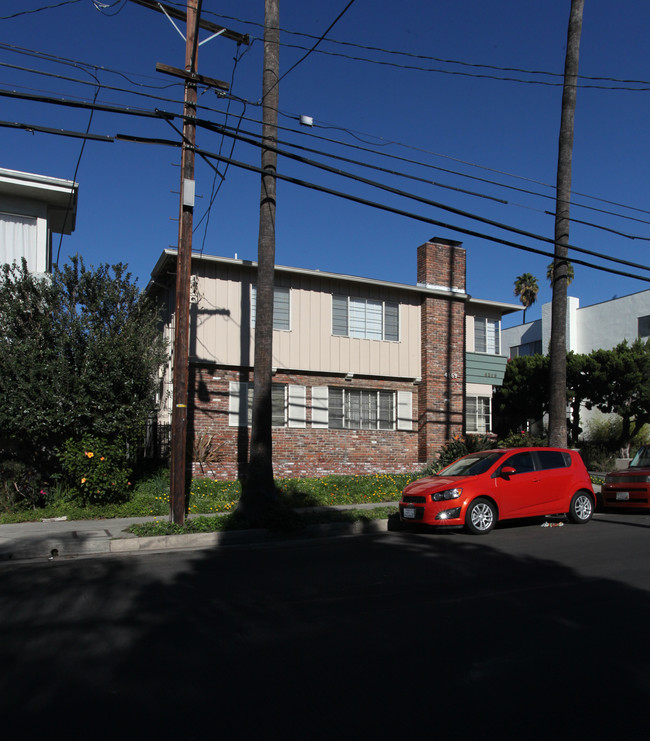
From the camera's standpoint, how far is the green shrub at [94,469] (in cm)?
1262

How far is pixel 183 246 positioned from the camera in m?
11.3

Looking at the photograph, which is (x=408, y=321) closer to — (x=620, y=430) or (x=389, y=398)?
(x=389, y=398)

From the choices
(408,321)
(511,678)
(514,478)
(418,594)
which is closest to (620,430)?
(408,321)

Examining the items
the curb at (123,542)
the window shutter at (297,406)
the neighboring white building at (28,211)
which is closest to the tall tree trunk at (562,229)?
the window shutter at (297,406)

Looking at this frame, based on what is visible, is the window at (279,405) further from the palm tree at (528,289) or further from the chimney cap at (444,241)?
the palm tree at (528,289)

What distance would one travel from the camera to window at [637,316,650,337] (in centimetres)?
3353

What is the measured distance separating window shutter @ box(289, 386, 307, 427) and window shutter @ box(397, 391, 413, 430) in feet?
10.5

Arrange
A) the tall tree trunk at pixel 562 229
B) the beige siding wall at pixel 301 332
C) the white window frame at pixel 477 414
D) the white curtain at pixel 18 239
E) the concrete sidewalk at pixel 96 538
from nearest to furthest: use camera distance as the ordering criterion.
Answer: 1. the concrete sidewalk at pixel 96 538
2. the white curtain at pixel 18 239
3. the tall tree trunk at pixel 562 229
4. the beige siding wall at pixel 301 332
5. the white window frame at pixel 477 414

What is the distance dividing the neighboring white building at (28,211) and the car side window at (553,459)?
11.8 meters

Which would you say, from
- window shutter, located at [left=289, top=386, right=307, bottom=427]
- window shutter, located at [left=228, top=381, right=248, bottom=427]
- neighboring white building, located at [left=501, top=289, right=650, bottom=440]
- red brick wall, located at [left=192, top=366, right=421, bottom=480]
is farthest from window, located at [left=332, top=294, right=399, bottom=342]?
neighboring white building, located at [left=501, top=289, right=650, bottom=440]

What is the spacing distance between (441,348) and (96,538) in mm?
12791

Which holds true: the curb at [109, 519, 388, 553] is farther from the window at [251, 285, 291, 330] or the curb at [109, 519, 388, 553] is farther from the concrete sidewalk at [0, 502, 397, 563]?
the window at [251, 285, 291, 330]

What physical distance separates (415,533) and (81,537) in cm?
582

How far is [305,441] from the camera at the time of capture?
60.4 ft
